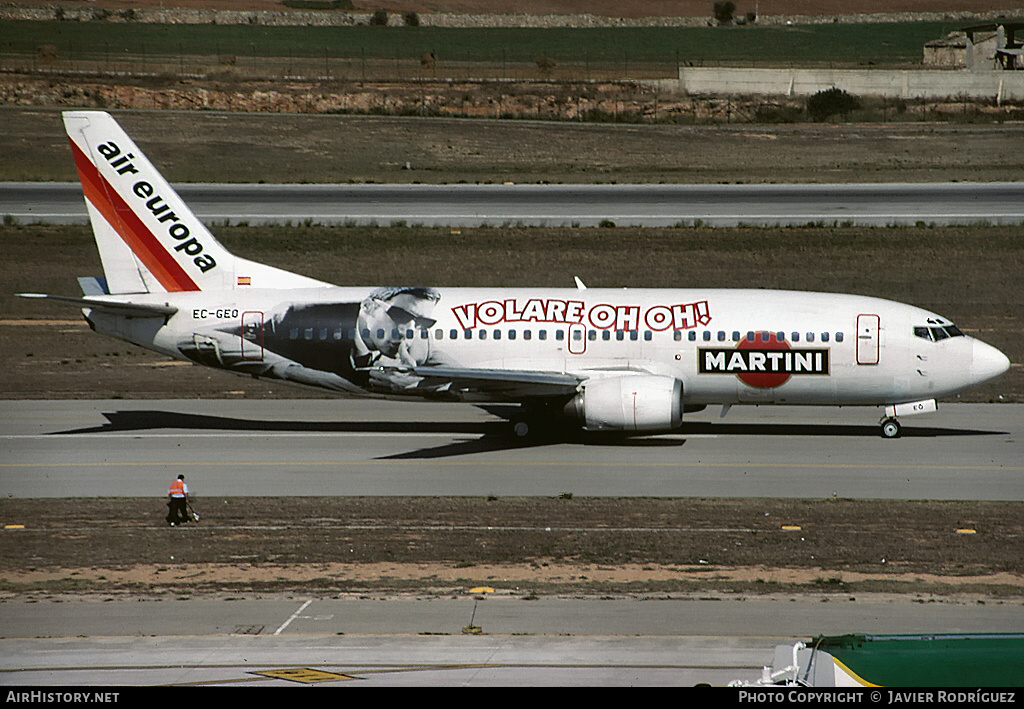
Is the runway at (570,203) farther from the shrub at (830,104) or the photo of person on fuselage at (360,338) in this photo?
the photo of person on fuselage at (360,338)

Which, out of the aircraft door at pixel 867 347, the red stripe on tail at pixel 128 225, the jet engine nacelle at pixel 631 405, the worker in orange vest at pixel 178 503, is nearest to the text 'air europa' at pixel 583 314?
the jet engine nacelle at pixel 631 405

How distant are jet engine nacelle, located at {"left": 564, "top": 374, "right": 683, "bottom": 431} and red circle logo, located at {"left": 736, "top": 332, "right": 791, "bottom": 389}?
2353 millimetres

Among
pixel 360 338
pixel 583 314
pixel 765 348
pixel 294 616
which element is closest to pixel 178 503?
pixel 294 616

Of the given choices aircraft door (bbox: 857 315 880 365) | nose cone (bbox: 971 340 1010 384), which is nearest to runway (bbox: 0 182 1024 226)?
aircraft door (bbox: 857 315 880 365)

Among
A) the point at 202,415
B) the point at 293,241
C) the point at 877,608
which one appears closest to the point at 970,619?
the point at 877,608

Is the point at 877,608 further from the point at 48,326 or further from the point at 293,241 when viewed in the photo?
the point at 293,241

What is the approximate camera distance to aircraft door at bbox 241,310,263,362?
34406 mm

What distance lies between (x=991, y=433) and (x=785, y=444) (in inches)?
246

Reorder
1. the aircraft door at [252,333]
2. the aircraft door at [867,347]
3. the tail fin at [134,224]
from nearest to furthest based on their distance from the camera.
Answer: the aircraft door at [867,347]
the aircraft door at [252,333]
the tail fin at [134,224]

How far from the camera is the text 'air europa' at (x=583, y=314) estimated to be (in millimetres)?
33906

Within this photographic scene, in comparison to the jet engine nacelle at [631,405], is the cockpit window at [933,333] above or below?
above

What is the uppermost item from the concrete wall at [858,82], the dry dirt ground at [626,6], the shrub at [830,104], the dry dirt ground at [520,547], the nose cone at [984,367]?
the dry dirt ground at [626,6]

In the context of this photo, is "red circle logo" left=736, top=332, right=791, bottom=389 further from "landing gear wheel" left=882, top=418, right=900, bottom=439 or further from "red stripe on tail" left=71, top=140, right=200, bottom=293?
"red stripe on tail" left=71, top=140, right=200, bottom=293

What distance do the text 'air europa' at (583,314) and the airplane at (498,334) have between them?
0.04m
